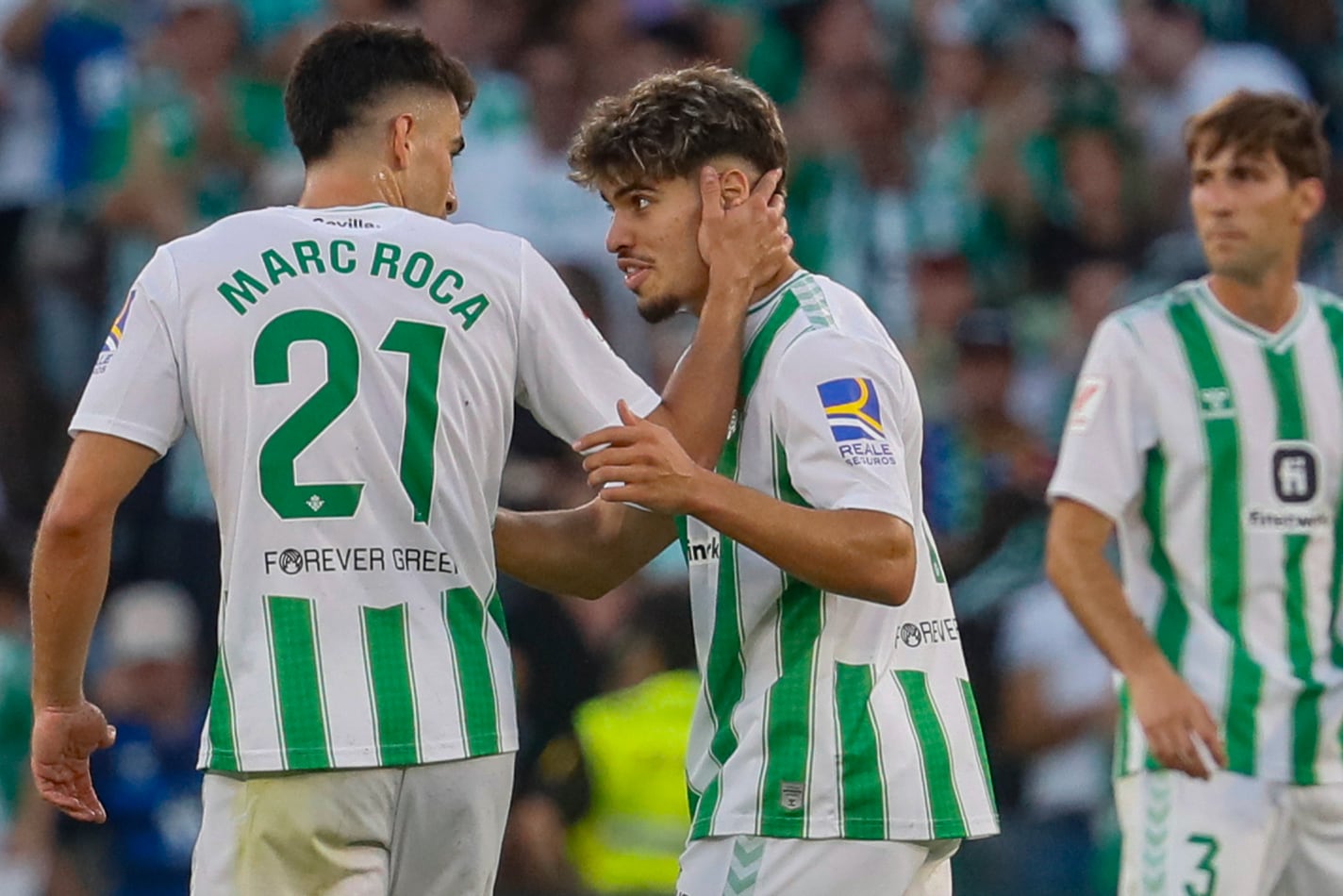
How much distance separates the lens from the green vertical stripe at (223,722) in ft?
12.6


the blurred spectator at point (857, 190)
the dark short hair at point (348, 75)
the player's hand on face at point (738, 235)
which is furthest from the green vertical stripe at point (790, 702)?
the blurred spectator at point (857, 190)

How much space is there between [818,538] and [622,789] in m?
4.57

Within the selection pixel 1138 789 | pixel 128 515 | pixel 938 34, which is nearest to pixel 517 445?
pixel 128 515

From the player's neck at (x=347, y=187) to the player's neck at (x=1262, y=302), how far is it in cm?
246

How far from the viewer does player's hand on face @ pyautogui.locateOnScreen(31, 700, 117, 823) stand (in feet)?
12.9

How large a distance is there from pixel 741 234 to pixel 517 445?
15.7 feet

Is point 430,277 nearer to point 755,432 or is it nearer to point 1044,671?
point 755,432

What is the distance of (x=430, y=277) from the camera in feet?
13.0

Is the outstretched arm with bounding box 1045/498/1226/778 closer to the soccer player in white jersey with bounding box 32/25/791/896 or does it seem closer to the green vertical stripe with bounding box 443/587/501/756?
the soccer player in white jersey with bounding box 32/25/791/896

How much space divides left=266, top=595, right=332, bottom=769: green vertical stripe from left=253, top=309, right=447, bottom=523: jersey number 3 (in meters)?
0.18

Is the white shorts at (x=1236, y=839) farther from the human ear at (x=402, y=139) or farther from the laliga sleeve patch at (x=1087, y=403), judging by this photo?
the human ear at (x=402, y=139)

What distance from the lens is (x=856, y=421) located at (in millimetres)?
3754

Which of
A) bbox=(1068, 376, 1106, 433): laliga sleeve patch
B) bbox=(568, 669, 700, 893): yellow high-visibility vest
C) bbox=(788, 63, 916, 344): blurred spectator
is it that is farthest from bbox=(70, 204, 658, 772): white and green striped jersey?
bbox=(788, 63, 916, 344): blurred spectator

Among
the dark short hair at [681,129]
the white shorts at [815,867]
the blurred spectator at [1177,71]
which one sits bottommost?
the white shorts at [815,867]
